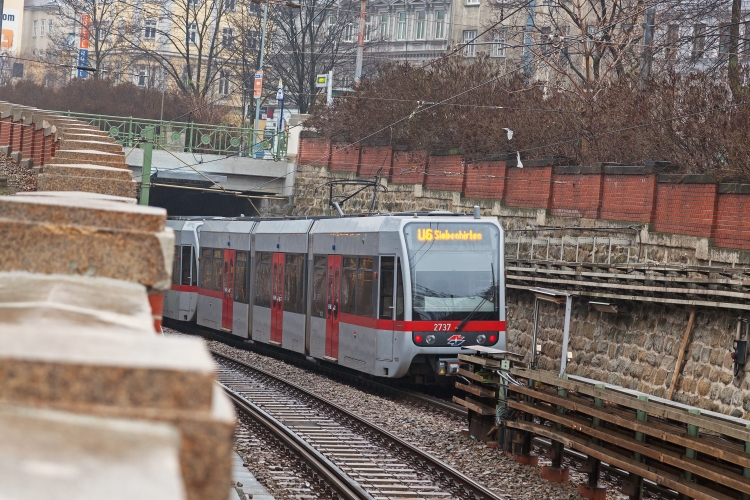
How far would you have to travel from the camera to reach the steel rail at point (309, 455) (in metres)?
10.6

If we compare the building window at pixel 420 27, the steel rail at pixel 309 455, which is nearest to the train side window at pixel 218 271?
the steel rail at pixel 309 455

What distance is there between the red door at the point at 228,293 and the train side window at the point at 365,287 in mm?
8593

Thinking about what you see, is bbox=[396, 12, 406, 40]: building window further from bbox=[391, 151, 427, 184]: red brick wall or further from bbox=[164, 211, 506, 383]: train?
bbox=[164, 211, 506, 383]: train

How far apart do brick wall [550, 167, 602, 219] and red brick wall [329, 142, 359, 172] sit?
14.2 meters

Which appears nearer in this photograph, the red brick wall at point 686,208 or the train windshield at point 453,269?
the train windshield at point 453,269

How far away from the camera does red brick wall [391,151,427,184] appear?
31972 mm

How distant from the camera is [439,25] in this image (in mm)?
82000

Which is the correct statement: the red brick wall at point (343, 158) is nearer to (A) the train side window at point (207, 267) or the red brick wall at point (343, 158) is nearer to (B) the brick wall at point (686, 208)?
(A) the train side window at point (207, 267)

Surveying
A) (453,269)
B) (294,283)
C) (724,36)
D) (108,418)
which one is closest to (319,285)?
(294,283)

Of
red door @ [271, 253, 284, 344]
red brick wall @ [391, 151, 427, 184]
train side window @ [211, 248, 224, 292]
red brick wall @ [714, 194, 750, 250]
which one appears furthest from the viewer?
red brick wall @ [391, 151, 427, 184]

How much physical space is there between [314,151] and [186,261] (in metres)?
10.8

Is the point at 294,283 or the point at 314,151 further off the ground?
the point at 314,151

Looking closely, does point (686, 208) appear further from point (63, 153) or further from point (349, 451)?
point (63, 153)

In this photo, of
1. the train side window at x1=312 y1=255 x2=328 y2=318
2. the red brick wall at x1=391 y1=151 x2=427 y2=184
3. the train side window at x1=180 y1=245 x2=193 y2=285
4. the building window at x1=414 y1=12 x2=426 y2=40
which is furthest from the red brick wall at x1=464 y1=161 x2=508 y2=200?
the building window at x1=414 y1=12 x2=426 y2=40
